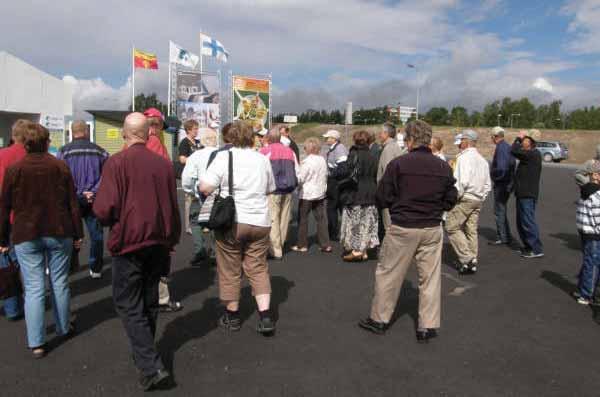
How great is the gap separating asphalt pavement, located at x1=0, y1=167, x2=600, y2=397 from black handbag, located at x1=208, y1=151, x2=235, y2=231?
40.8 inches

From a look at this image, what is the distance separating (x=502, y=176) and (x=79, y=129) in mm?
6685

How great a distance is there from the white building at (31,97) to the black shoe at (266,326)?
15633mm

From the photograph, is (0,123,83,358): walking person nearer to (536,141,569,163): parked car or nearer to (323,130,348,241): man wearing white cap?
(323,130,348,241): man wearing white cap

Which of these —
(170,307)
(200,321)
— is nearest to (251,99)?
(170,307)

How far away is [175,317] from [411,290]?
2832mm

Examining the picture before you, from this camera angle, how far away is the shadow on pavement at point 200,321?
4246mm

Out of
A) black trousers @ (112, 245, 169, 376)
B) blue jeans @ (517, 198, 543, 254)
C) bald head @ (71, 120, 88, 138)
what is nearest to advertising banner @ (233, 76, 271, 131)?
blue jeans @ (517, 198, 543, 254)

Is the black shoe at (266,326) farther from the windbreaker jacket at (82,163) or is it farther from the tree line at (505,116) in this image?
the tree line at (505,116)

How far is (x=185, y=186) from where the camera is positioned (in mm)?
5664

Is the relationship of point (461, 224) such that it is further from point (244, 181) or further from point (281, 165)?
point (244, 181)

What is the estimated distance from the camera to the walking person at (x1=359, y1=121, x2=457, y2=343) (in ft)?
14.3

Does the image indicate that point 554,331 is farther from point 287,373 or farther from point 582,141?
point 582,141

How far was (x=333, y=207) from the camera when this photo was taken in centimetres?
866

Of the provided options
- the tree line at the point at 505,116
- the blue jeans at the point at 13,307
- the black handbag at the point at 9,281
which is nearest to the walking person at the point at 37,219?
the black handbag at the point at 9,281
